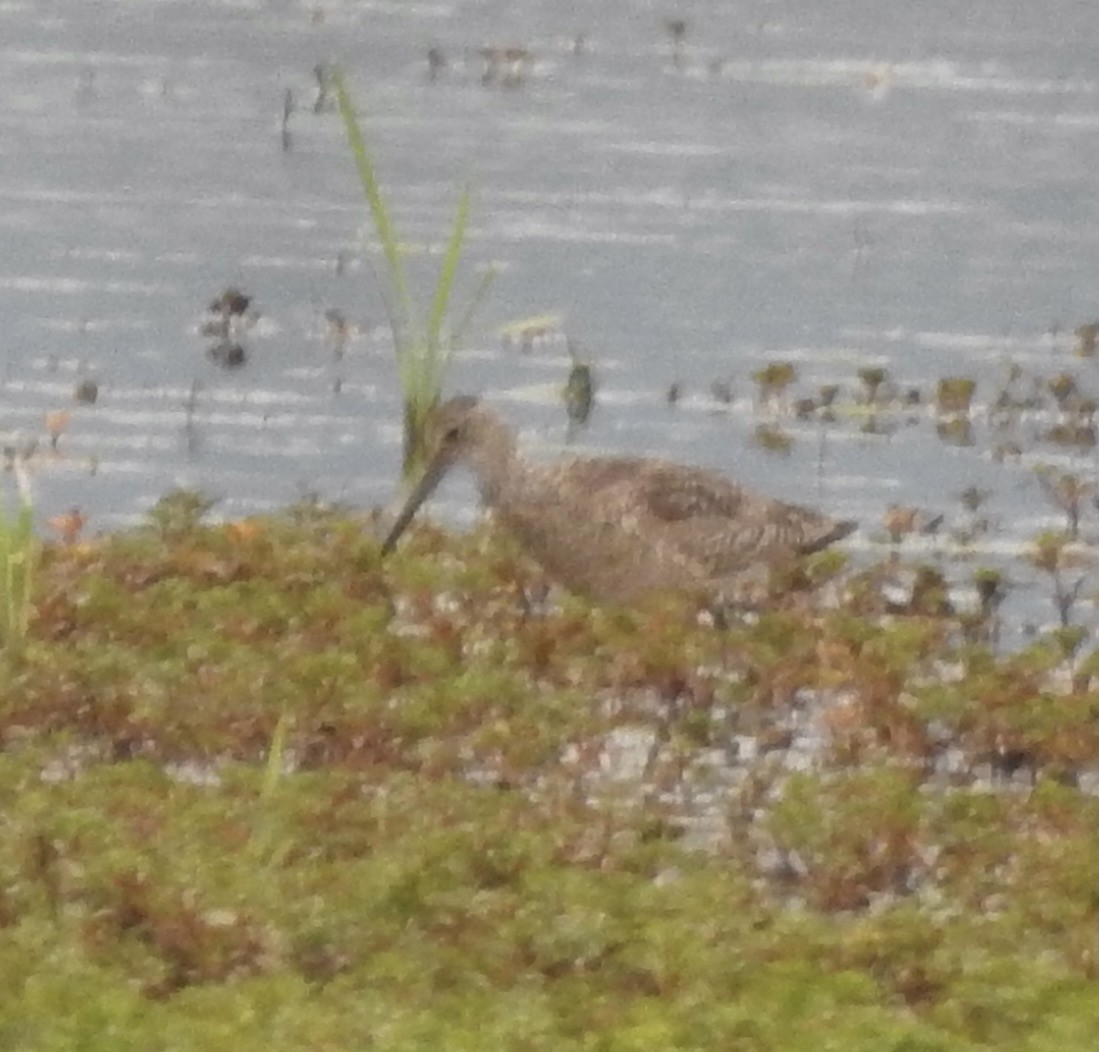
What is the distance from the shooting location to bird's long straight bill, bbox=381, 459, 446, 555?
6539 millimetres

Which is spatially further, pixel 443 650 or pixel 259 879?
pixel 443 650

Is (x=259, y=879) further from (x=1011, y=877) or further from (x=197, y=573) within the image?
(x=197, y=573)

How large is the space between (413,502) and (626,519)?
0.46 metres

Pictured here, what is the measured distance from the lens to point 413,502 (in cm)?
659

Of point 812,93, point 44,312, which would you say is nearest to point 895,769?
point 44,312

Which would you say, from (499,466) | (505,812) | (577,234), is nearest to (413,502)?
(499,466)

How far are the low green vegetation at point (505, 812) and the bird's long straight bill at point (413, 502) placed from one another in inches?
2.3

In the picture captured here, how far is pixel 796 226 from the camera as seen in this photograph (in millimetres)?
9695

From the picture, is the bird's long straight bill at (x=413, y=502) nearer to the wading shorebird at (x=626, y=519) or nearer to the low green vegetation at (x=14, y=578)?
the wading shorebird at (x=626, y=519)

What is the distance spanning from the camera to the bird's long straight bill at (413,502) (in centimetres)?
654

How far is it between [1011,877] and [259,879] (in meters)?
1.12

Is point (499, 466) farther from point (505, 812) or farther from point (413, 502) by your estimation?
point (505, 812)

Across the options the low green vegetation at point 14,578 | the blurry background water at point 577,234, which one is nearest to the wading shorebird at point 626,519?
the blurry background water at point 577,234

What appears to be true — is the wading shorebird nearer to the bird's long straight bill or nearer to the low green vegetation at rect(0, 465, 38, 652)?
the bird's long straight bill
